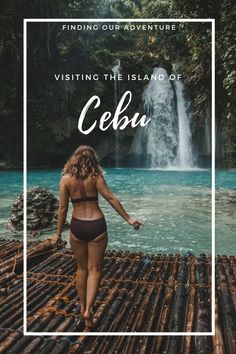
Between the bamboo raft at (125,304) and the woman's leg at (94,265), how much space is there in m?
0.32

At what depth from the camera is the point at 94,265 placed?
3.20 m

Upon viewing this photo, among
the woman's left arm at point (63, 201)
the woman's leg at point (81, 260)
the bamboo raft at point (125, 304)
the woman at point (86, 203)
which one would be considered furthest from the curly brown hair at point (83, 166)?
the bamboo raft at point (125, 304)

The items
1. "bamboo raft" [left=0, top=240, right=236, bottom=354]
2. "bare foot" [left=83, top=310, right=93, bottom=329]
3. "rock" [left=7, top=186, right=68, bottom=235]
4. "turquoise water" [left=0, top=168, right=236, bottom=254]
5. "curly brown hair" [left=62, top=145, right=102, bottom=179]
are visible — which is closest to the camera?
"curly brown hair" [left=62, top=145, right=102, bottom=179]

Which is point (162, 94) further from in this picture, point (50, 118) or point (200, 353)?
point (200, 353)

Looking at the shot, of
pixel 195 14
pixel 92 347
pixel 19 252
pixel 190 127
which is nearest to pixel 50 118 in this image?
pixel 190 127

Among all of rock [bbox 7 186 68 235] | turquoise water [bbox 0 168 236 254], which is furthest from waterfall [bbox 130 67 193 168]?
rock [bbox 7 186 68 235]

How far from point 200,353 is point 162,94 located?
80.5 ft

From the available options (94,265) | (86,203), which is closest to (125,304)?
(94,265)

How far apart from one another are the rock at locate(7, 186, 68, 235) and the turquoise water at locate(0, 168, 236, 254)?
13.7 inches

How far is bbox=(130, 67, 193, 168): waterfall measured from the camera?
84.7 feet

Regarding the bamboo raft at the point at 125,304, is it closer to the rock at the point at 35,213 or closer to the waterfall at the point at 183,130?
the rock at the point at 35,213

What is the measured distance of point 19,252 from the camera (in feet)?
19.2

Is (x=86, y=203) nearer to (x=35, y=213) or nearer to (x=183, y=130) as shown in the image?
(x=35, y=213)

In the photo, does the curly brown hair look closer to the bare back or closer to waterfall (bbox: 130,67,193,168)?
the bare back
